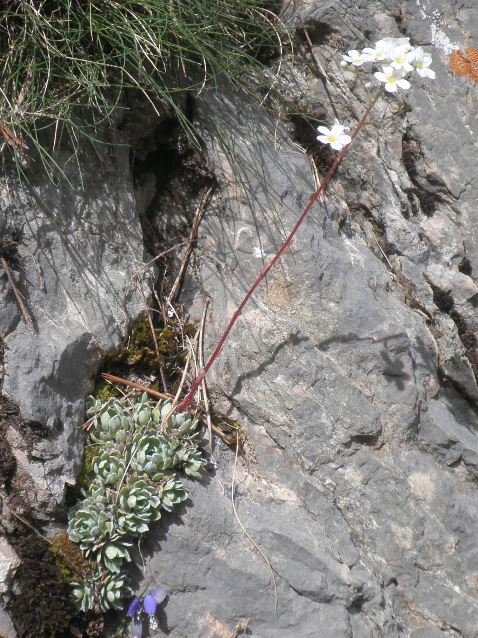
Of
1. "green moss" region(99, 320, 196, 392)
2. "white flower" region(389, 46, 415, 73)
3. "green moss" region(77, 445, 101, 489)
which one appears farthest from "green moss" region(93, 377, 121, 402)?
"white flower" region(389, 46, 415, 73)

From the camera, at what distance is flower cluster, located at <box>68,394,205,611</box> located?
2.88 metres

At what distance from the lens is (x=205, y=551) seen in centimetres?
301

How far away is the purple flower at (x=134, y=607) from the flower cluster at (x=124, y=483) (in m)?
0.04

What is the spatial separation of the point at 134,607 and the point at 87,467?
65 cm

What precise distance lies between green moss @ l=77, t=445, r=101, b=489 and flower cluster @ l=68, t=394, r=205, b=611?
0.06 feet

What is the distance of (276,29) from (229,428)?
7.48ft

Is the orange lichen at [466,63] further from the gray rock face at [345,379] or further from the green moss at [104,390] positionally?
the green moss at [104,390]

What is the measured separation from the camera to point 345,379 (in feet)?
11.2

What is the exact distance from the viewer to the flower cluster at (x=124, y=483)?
2.88 m

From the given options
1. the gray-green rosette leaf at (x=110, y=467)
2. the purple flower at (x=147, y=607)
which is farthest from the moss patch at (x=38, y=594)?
the gray-green rosette leaf at (x=110, y=467)

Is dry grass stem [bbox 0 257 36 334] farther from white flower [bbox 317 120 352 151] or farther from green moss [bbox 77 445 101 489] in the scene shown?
white flower [bbox 317 120 352 151]

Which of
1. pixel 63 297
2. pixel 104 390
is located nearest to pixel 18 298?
pixel 63 297

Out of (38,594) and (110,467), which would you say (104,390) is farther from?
(38,594)

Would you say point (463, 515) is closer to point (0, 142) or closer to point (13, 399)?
point (13, 399)
